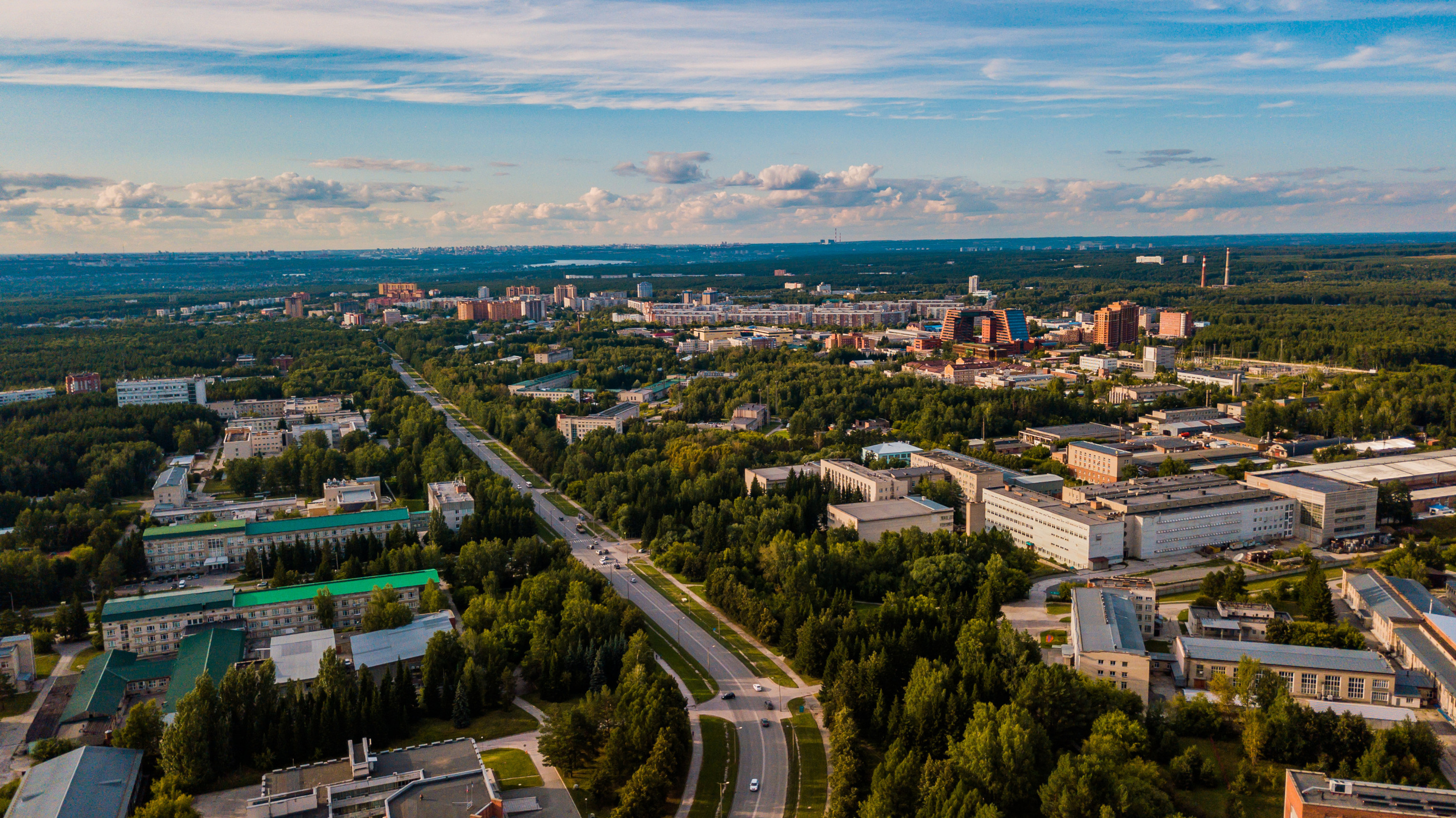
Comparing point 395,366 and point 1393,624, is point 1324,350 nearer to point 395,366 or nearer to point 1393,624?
point 1393,624

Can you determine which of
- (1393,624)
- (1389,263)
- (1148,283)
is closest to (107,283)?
(1148,283)

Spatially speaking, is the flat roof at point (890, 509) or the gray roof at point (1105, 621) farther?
the flat roof at point (890, 509)

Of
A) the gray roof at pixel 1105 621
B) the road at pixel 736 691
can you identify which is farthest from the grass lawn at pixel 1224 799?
the road at pixel 736 691

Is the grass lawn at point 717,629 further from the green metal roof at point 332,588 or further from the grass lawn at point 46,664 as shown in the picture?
the grass lawn at point 46,664

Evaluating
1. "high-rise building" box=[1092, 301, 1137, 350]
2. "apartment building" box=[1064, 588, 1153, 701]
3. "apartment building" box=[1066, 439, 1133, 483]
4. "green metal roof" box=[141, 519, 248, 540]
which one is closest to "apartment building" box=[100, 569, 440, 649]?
"green metal roof" box=[141, 519, 248, 540]

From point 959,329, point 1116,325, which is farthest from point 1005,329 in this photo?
point 1116,325

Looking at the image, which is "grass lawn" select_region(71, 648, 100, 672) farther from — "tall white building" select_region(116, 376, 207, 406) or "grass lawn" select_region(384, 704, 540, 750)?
"tall white building" select_region(116, 376, 207, 406)
